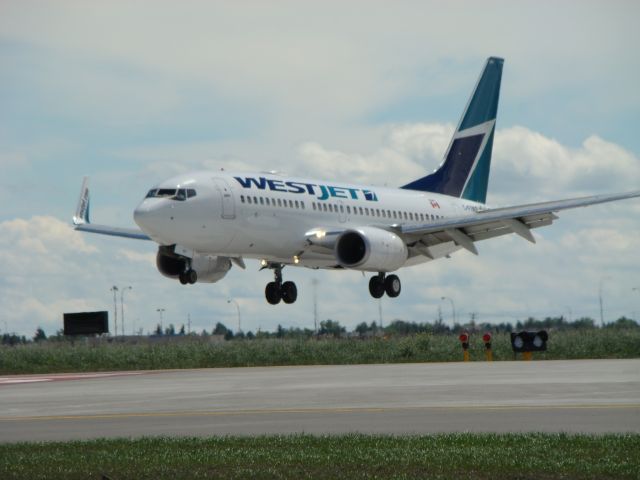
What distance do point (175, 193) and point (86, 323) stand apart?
3062 centimetres

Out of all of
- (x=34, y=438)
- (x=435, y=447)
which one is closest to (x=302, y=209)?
(x=34, y=438)

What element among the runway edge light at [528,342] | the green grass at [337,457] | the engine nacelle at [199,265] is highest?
the engine nacelle at [199,265]

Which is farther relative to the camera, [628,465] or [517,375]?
[517,375]

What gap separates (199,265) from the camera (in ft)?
157

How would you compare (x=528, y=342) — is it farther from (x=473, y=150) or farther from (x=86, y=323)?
(x=86, y=323)

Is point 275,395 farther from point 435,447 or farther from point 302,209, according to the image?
point 302,209

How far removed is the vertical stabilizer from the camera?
5990 centimetres

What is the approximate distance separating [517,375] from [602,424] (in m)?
12.3

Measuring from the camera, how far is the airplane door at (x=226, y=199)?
4256cm

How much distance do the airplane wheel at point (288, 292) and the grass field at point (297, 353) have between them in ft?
9.64

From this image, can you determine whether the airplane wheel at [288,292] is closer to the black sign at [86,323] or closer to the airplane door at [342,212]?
the airplane door at [342,212]

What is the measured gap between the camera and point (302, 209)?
1813 inches

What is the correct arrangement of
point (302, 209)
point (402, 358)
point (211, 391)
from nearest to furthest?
point (211, 391) → point (302, 209) → point (402, 358)

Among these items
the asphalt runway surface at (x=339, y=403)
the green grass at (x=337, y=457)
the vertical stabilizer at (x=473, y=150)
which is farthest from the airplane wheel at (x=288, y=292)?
the green grass at (x=337, y=457)
